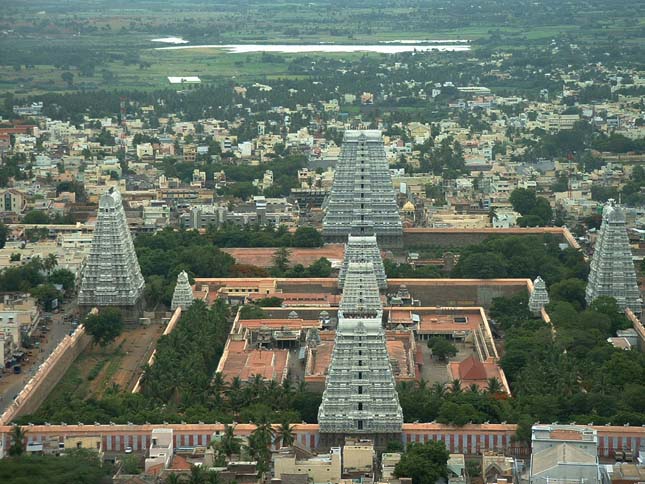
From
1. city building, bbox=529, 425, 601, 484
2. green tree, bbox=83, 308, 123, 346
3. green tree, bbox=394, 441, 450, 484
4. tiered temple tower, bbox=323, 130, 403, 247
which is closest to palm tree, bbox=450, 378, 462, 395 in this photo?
green tree, bbox=394, 441, 450, 484

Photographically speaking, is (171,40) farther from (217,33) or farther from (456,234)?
(456,234)

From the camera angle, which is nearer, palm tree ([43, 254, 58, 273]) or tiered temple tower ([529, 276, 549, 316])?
tiered temple tower ([529, 276, 549, 316])

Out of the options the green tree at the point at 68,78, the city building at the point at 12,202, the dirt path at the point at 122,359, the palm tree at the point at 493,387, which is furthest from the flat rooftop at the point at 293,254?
the green tree at the point at 68,78

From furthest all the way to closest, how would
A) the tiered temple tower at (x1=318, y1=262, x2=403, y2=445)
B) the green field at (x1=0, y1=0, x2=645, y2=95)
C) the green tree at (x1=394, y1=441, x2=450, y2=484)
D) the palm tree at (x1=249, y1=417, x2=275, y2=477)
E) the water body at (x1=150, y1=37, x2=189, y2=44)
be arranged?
the water body at (x1=150, y1=37, x2=189, y2=44) → the green field at (x1=0, y1=0, x2=645, y2=95) → the tiered temple tower at (x1=318, y1=262, x2=403, y2=445) → the palm tree at (x1=249, y1=417, x2=275, y2=477) → the green tree at (x1=394, y1=441, x2=450, y2=484)

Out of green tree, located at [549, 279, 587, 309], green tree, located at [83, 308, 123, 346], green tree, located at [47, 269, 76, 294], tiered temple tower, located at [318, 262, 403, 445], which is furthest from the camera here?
green tree, located at [47, 269, 76, 294]

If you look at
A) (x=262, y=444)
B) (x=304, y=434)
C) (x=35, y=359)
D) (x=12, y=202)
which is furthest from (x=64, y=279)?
(x=262, y=444)

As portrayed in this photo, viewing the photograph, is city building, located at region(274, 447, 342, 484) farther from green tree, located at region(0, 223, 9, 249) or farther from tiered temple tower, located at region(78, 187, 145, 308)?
green tree, located at region(0, 223, 9, 249)
